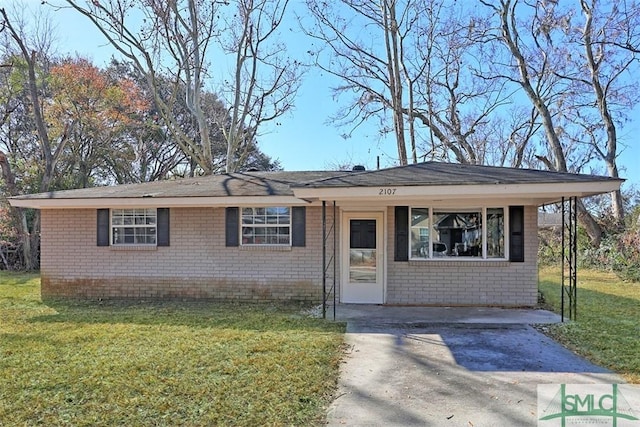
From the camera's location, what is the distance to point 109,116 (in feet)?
71.2

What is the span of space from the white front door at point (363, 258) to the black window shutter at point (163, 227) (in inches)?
158

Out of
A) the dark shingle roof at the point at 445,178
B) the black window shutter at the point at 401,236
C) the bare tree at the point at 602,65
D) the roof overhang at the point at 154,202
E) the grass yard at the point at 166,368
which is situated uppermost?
the bare tree at the point at 602,65

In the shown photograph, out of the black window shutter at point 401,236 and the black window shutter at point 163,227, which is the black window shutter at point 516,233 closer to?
the black window shutter at point 401,236

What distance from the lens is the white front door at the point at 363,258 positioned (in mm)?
9469

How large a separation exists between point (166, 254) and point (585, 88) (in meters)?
21.0

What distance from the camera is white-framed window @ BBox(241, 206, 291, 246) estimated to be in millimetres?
9695

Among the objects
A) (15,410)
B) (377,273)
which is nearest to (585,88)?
(377,273)

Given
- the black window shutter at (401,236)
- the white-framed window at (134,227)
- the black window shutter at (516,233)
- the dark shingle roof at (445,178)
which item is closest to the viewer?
the dark shingle roof at (445,178)

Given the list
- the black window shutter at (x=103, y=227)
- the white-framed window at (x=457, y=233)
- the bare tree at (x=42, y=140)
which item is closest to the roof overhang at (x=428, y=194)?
the white-framed window at (x=457, y=233)

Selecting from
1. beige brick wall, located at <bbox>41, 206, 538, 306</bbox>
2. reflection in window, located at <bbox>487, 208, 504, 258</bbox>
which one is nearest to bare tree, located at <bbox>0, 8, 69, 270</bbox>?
beige brick wall, located at <bbox>41, 206, 538, 306</bbox>

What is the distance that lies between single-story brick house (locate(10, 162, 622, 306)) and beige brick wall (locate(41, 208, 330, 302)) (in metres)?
0.02

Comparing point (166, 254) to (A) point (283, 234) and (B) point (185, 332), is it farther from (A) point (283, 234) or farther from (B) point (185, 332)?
(B) point (185, 332)

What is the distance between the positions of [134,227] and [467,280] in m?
7.51

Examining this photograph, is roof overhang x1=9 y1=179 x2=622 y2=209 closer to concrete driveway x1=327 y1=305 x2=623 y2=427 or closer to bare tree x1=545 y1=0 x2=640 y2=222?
concrete driveway x1=327 y1=305 x2=623 y2=427
